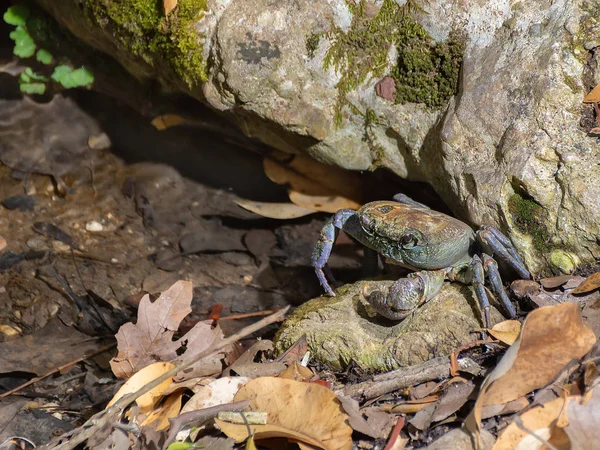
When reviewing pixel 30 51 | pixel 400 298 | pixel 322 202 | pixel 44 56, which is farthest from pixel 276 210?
pixel 30 51

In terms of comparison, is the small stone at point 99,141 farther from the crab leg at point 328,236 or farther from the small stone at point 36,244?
the crab leg at point 328,236

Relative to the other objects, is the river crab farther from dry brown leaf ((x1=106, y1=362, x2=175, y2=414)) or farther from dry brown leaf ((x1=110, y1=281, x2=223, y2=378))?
dry brown leaf ((x1=106, y1=362, x2=175, y2=414))

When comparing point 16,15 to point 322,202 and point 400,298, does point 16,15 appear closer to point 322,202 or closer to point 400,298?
point 322,202

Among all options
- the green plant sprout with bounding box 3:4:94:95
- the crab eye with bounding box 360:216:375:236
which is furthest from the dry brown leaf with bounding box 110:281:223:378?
the green plant sprout with bounding box 3:4:94:95

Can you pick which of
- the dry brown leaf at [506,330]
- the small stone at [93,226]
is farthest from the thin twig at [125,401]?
the small stone at [93,226]

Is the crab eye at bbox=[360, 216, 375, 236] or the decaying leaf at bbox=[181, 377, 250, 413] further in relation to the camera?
the crab eye at bbox=[360, 216, 375, 236]
